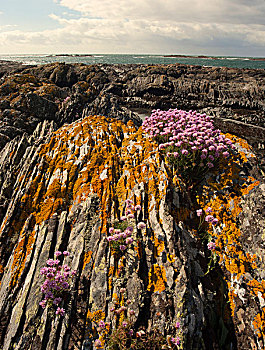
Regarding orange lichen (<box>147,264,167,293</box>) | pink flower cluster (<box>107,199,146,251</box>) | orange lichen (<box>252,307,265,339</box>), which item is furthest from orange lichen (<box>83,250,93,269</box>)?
orange lichen (<box>252,307,265,339</box>)

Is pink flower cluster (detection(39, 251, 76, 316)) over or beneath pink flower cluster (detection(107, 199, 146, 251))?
beneath

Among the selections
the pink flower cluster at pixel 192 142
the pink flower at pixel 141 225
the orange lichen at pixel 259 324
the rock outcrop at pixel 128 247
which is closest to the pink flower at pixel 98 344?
the rock outcrop at pixel 128 247

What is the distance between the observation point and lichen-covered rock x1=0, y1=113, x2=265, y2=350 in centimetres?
438

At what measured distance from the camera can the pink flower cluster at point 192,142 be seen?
7.12 m

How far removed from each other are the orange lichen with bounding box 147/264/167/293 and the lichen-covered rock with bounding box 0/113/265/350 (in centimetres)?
2

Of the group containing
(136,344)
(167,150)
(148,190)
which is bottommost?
(136,344)

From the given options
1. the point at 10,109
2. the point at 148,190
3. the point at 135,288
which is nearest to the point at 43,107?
the point at 10,109

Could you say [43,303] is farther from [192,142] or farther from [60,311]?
[192,142]

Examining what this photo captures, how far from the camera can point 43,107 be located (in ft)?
55.0

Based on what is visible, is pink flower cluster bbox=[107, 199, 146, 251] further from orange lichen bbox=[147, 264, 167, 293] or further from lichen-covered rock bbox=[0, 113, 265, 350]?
orange lichen bbox=[147, 264, 167, 293]

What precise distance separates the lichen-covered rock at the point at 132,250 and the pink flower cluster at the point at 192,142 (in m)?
0.58

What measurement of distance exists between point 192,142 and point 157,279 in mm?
4272

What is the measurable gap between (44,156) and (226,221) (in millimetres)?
6851

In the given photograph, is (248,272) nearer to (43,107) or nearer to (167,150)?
(167,150)
